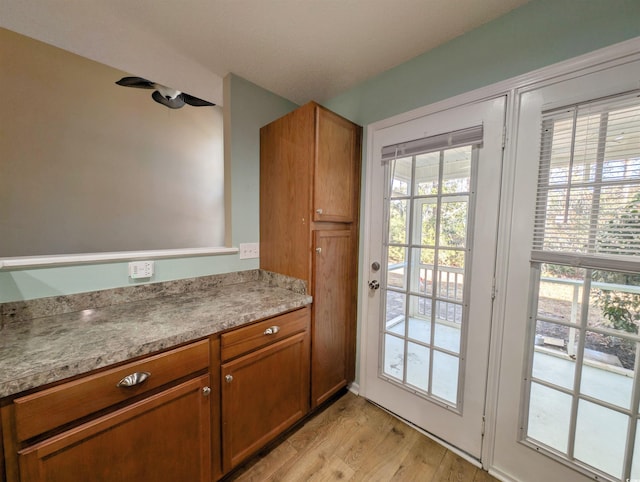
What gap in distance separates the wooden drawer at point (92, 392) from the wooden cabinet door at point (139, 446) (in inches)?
2.0

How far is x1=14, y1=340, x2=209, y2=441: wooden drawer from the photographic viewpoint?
68 centimetres

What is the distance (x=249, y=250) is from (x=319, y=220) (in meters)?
Answer: 0.66

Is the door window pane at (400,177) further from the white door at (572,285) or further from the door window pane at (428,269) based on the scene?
the white door at (572,285)

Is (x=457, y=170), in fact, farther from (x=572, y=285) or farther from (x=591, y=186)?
(x=572, y=285)

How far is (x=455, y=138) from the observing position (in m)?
1.31

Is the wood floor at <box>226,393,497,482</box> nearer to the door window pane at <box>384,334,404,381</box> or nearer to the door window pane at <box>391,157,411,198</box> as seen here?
the door window pane at <box>384,334,404,381</box>

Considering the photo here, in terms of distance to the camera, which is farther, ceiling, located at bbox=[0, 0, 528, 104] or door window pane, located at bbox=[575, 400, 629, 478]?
ceiling, located at bbox=[0, 0, 528, 104]

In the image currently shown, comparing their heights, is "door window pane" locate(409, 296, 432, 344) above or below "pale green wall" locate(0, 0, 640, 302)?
below

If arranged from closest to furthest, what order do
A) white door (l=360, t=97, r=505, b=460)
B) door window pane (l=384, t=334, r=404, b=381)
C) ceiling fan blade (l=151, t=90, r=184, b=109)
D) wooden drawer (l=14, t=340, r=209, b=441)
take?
wooden drawer (l=14, t=340, r=209, b=441) < white door (l=360, t=97, r=505, b=460) < door window pane (l=384, t=334, r=404, b=381) < ceiling fan blade (l=151, t=90, r=184, b=109)

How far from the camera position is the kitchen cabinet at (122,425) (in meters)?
0.69

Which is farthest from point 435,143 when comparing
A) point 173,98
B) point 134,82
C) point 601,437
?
point 173,98

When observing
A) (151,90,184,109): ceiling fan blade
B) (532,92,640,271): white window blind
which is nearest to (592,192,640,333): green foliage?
(532,92,640,271): white window blind

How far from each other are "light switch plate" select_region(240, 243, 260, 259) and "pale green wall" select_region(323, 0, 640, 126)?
4.25 ft

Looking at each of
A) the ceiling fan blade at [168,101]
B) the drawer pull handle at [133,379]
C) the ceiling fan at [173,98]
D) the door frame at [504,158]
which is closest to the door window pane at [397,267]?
the door frame at [504,158]
